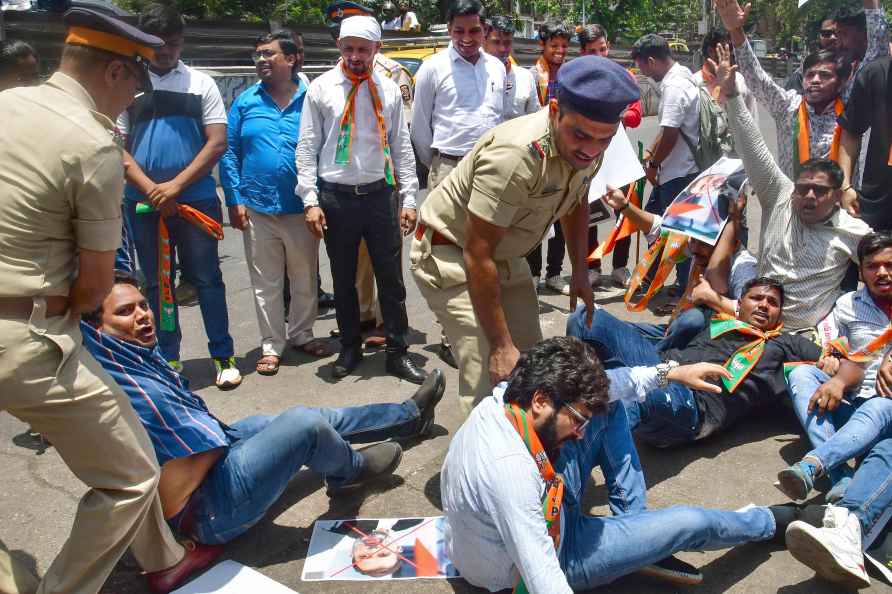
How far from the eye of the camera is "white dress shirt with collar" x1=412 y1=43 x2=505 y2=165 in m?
4.92

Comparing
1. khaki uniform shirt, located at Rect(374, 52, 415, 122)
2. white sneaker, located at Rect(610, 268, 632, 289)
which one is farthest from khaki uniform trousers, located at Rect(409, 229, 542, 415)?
khaki uniform shirt, located at Rect(374, 52, 415, 122)

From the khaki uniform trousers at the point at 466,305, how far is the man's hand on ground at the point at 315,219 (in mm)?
1232

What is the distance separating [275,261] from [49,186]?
2.79 metres

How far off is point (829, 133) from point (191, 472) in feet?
13.3

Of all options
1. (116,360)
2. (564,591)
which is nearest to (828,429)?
(564,591)

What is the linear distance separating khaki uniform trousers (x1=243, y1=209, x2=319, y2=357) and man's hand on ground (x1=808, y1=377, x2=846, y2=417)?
2818 mm

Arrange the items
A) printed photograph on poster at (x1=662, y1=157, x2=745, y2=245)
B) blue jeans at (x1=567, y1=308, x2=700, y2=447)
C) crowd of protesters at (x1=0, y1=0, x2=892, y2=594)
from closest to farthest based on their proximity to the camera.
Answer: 1. crowd of protesters at (x1=0, y1=0, x2=892, y2=594)
2. blue jeans at (x1=567, y1=308, x2=700, y2=447)
3. printed photograph on poster at (x1=662, y1=157, x2=745, y2=245)

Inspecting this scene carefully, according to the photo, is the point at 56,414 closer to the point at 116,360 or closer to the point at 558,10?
the point at 116,360

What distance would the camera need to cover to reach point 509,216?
9.57 ft

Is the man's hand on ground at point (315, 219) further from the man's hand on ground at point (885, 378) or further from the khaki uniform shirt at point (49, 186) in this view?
the man's hand on ground at point (885, 378)

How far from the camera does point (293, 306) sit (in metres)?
5.13

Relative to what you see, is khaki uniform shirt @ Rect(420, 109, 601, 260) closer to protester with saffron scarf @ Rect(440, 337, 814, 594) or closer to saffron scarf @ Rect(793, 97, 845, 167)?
protester with saffron scarf @ Rect(440, 337, 814, 594)

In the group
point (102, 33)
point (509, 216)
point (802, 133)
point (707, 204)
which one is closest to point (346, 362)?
point (509, 216)

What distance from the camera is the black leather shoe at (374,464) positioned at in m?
3.37
